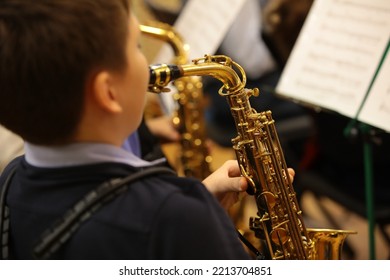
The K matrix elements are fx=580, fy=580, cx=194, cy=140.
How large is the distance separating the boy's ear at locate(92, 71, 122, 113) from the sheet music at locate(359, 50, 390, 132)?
706 millimetres

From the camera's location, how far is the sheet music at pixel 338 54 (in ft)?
4.49

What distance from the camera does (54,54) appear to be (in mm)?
722

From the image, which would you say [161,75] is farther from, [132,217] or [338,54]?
[338,54]

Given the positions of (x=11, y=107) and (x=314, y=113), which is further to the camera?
(x=314, y=113)

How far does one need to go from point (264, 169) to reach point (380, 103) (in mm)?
425

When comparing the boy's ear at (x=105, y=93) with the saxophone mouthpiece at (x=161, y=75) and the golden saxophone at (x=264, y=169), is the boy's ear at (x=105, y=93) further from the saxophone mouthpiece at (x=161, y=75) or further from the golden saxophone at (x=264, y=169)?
the golden saxophone at (x=264, y=169)

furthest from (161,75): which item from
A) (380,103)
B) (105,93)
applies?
(380,103)

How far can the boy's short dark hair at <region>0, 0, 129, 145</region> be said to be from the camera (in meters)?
0.72

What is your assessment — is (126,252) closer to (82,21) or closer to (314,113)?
(82,21)

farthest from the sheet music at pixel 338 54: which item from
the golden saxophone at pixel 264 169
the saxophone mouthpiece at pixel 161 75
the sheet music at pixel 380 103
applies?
the saxophone mouthpiece at pixel 161 75

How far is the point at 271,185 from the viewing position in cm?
103

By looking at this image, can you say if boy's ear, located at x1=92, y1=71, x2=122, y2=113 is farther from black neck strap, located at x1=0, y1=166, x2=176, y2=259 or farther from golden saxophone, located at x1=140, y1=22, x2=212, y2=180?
golden saxophone, located at x1=140, y1=22, x2=212, y2=180
